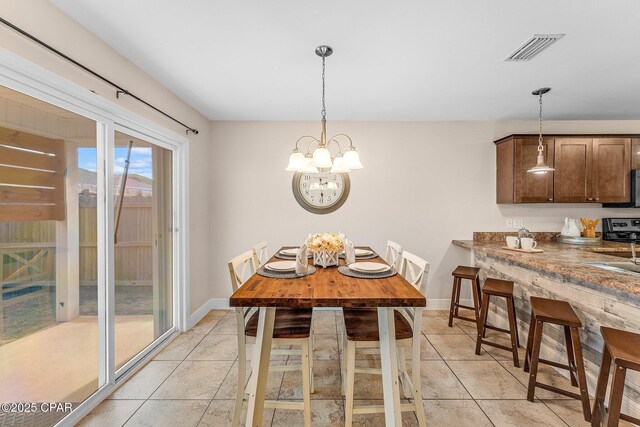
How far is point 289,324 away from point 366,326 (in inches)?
19.5

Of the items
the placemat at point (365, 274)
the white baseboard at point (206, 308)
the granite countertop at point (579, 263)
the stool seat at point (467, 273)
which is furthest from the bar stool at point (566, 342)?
the white baseboard at point (206, 308)

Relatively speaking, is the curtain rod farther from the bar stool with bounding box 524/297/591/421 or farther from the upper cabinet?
the upper cabinet

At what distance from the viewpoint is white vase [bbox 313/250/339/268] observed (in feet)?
6.91

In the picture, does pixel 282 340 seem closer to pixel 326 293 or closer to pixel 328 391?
pixel 326 293

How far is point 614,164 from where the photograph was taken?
129 inches

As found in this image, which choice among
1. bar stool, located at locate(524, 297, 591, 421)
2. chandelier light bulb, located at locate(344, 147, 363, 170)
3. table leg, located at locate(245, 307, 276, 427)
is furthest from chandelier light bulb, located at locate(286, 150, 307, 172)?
bar stool, located at locate(524, 297, 591, 421)

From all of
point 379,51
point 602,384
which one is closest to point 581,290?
point 602,384

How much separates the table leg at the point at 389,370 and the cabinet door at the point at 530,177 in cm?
265

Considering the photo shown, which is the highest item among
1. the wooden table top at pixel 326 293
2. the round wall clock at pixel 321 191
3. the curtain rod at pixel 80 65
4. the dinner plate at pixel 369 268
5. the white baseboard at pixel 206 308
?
the curtain rod at pixel 80 65

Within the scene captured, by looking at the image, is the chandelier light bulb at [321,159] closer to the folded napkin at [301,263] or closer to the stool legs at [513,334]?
the folded napkin at [301,263]

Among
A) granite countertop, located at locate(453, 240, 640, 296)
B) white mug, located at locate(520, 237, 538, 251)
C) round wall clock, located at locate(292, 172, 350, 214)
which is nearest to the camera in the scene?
granite countertop, located at locate(453, 240, 640, 296)

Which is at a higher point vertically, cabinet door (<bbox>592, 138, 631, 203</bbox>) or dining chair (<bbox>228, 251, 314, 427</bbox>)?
cabinet door (<bbox>592, 138, 631, 203</bbox>)

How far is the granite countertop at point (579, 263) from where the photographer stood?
1683mm

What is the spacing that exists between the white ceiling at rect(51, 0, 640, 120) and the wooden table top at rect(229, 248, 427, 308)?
157 centimetres
